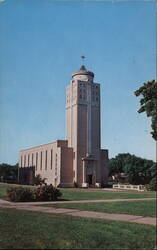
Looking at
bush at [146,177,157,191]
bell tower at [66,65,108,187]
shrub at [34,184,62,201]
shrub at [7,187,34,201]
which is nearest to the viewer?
bush at [146,177,157,191]

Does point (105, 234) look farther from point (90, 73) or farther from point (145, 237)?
point (90, 73)

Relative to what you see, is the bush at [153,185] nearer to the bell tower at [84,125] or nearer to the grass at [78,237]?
the grass at [78,237]

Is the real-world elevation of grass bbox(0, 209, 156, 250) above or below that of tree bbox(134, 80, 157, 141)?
below

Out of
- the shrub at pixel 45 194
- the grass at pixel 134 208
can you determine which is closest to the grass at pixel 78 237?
the grass at pixel 134 208

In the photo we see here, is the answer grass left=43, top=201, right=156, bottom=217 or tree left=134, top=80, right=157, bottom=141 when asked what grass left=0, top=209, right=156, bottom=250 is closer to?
grass left=43, top=201, right=156, bottom=217

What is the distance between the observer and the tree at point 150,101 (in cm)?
306

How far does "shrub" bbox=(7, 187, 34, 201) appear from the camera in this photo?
30.7ft

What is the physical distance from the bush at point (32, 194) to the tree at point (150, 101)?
6881mm

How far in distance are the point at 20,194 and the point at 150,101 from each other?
7057 millimetres

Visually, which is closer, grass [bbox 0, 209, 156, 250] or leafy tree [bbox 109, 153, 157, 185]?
leafy tree [bbox 109, 153, 157, 185]

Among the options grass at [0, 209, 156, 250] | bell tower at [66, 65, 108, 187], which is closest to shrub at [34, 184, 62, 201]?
bell tower at [66, 65, 108, 187]

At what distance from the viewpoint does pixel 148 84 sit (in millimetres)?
3170

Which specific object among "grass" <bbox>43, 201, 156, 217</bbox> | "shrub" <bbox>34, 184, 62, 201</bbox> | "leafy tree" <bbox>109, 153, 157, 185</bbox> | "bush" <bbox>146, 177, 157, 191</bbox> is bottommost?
"shrub" <bbox>34, 184, 62, 201</bbox>

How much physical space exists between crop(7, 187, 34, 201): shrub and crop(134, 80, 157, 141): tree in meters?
6.87
